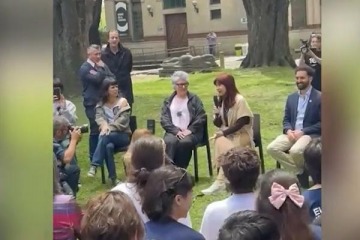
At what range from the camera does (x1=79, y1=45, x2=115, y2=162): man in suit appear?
12.9ft

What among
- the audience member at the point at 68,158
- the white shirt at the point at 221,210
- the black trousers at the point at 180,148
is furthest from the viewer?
the black trousers at the point at 180,148

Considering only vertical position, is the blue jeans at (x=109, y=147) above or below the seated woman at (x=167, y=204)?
below

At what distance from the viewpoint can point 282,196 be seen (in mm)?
2068

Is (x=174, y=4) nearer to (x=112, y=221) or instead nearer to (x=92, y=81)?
(x=92, y=81)

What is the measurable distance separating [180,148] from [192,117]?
0.29m

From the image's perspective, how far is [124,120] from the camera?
445 centimetres

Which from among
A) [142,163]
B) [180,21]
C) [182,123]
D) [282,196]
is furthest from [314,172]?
[182,123]

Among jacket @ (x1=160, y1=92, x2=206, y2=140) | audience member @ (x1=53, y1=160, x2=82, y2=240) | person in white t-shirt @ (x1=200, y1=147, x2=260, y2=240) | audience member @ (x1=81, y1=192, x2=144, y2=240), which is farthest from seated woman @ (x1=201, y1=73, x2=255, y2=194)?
audience member @ (x1=81, y1=192, x2=144, y2=240)

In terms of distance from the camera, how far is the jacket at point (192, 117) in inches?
183

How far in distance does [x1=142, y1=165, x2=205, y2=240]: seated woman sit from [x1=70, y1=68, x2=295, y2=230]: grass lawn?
1.81 meters

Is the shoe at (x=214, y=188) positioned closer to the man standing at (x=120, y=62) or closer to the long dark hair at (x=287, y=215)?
the man standing at (x=120, y=62)

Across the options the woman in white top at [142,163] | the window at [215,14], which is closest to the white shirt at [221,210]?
the woman in white top at [142,163]

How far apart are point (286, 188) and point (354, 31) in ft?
4.27

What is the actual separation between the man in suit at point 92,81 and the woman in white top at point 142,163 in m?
1.18
